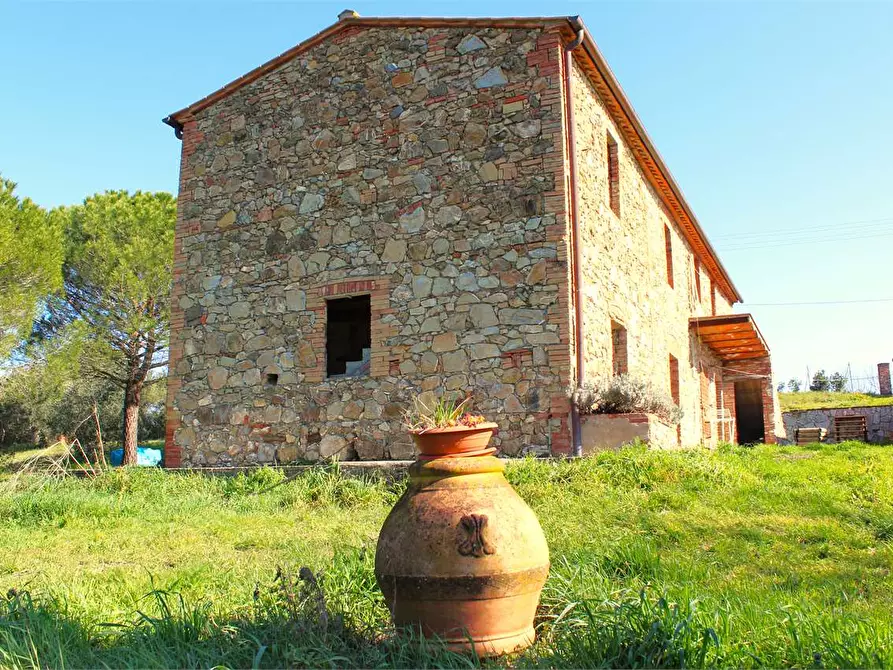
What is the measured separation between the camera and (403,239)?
9586 millimetres

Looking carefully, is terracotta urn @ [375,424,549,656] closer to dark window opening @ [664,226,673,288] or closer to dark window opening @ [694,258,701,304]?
dark window opening @ [664,226,673,288]

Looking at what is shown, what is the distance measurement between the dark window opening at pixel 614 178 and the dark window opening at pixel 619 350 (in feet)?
5.71

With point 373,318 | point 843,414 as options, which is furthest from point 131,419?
point 843,414

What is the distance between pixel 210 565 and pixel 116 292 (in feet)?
50.6

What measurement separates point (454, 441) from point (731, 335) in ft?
45.8

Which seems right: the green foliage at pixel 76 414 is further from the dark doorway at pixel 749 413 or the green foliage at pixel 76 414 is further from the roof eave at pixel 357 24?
the dark doorway at pixel 749 413

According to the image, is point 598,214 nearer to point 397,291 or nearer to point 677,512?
point 397,291

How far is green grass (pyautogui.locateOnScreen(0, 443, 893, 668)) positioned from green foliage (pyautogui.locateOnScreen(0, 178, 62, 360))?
29.3 ft

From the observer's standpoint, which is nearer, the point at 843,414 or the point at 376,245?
the point at 376,245

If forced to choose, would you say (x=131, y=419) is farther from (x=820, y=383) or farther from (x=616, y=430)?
(x=820, y=383)

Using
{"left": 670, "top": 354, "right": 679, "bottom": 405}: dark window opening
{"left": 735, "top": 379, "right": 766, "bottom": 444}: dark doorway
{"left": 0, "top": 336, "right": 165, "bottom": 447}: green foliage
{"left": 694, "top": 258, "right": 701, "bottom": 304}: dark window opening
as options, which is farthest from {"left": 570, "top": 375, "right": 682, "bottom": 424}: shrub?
{"left": 0, "top": 336, "right": 165, "bottom": 447}: green foliage

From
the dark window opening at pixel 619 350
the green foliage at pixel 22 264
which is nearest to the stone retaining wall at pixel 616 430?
the dark window opening at pixel 619 350

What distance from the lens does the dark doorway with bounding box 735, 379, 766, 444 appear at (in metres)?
24.0

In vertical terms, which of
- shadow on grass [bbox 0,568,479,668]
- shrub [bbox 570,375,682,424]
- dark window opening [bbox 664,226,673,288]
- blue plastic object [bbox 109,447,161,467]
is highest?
dark window opening [bbox 664,226,673,288]
